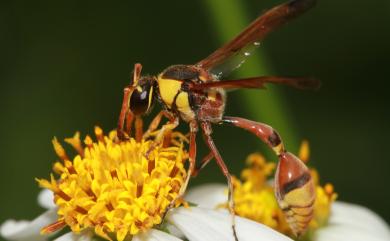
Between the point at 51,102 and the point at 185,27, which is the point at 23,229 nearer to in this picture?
the point at 51,102

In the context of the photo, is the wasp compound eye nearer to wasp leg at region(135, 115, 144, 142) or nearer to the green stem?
wasp leg at region(135, 115, 144, 142)

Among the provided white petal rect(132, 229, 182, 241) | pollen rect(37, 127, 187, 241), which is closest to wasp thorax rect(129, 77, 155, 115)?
pollen rect(37, 127, 187, 241)

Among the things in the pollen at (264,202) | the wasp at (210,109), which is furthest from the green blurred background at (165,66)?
the wasp at (210,109)

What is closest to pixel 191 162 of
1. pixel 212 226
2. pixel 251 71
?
pixel 212 226

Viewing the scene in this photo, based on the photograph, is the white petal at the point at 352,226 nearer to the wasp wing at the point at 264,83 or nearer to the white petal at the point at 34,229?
the wasp wing at the point at 264,83

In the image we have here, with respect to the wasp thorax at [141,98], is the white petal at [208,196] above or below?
below

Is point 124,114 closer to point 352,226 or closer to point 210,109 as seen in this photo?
point 210,109

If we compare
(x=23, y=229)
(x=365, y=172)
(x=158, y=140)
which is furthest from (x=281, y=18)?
(x=365, y=172)
